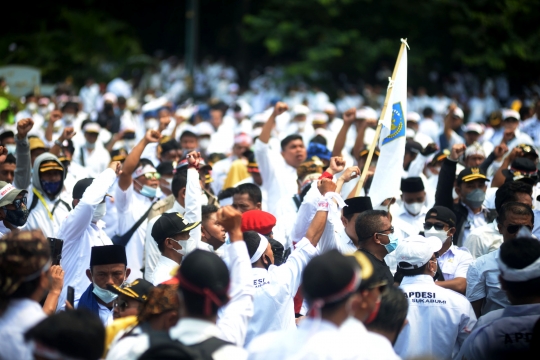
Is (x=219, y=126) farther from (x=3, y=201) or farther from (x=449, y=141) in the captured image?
(x=3, y=201)

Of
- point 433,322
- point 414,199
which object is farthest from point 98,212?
point 414,199

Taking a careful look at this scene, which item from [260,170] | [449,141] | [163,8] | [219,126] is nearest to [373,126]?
[449,141]

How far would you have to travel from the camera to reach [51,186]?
7180 millimetres

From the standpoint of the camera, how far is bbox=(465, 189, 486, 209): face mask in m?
7.62

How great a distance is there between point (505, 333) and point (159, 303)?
198 cm

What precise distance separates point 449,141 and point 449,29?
1193 centimetres

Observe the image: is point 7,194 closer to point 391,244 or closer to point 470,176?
point 391,244

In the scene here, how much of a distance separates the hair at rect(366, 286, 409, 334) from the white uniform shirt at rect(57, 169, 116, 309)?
2.70 meters

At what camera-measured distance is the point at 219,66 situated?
1136 inches

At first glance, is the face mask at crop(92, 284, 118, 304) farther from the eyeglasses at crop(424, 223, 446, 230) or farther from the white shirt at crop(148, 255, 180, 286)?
the eyeglasses at crop(424, 223, 446, 230)

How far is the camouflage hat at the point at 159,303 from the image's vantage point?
3.92 meters

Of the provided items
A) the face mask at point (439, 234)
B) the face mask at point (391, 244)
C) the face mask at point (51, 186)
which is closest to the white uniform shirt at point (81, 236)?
the face mask at point (51, 186)

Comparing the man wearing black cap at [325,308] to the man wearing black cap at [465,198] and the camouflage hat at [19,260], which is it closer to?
the camouflage hat at [19,260]

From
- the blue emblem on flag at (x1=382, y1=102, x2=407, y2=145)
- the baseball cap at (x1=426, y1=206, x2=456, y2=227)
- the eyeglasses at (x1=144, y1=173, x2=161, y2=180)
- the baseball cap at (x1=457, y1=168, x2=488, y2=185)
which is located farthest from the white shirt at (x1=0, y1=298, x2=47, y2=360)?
the baseball cap at (x1=457, y1=168, x2=488, y2=185)
